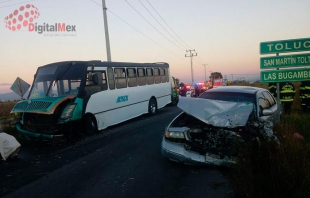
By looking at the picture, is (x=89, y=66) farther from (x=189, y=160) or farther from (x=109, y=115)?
(x=189, y=160)

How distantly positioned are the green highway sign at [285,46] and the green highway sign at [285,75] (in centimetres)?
56

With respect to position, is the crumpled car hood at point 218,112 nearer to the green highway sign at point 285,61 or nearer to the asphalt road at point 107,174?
the asphalt road at point 107,174

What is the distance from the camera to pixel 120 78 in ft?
→ 39.1

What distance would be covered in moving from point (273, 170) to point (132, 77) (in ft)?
31.6

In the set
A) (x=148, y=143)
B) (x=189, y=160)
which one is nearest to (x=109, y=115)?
(x=148, y=143)

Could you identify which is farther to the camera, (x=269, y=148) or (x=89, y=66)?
(x=89, y=66)

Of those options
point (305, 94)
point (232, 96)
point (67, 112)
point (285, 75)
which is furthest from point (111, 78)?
point (305, 94)

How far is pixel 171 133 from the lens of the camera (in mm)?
5398

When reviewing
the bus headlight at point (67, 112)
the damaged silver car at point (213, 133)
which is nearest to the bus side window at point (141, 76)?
the bus headlight at point (67, 112)

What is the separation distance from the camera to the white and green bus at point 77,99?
8328 millimetres

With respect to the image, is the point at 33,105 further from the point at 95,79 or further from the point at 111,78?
the point at 111,78

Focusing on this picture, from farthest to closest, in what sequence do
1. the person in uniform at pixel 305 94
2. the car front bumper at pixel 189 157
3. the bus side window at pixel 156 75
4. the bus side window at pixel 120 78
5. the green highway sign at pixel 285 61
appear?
the bus side window at pixel 156 75 → the bus side window at pixel 120 78 → the person in uniform at pixel 305 94 → the green highway sign at pixel 285 61 → the car front bumper at pixel 189 157

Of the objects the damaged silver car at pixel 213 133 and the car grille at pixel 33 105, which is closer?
the damaged silver car at pixel 213 133

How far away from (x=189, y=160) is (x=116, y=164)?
5.64 ft
